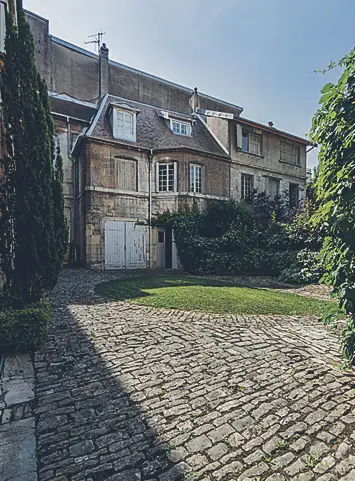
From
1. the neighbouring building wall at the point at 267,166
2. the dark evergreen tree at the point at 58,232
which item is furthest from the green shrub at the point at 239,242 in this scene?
the dark evergreen tree at the point at 58,232

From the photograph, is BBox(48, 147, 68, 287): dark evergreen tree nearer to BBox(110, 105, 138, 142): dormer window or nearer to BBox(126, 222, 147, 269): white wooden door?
BBox(126, 222, 147, 269): white wooden door

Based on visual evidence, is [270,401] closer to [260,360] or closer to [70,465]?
[260,360]

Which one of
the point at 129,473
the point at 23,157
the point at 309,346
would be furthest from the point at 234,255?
the point at 129,473

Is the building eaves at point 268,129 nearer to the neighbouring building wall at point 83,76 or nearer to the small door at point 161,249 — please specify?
the small door at point 161,249

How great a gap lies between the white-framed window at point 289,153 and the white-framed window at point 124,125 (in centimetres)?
979

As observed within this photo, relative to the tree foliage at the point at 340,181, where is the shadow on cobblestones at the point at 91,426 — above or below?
below

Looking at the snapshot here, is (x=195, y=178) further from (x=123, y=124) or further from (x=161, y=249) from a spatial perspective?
(x=123, y=124)

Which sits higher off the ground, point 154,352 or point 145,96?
point 145,96

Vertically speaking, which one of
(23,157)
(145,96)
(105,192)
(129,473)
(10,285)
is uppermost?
(145,96)

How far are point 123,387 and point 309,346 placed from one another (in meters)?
2.56

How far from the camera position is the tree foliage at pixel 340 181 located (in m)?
2.64

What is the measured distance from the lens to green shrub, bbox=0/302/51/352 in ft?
11.8

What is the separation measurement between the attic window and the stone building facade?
50 millimetres

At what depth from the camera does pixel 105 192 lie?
1379cm
